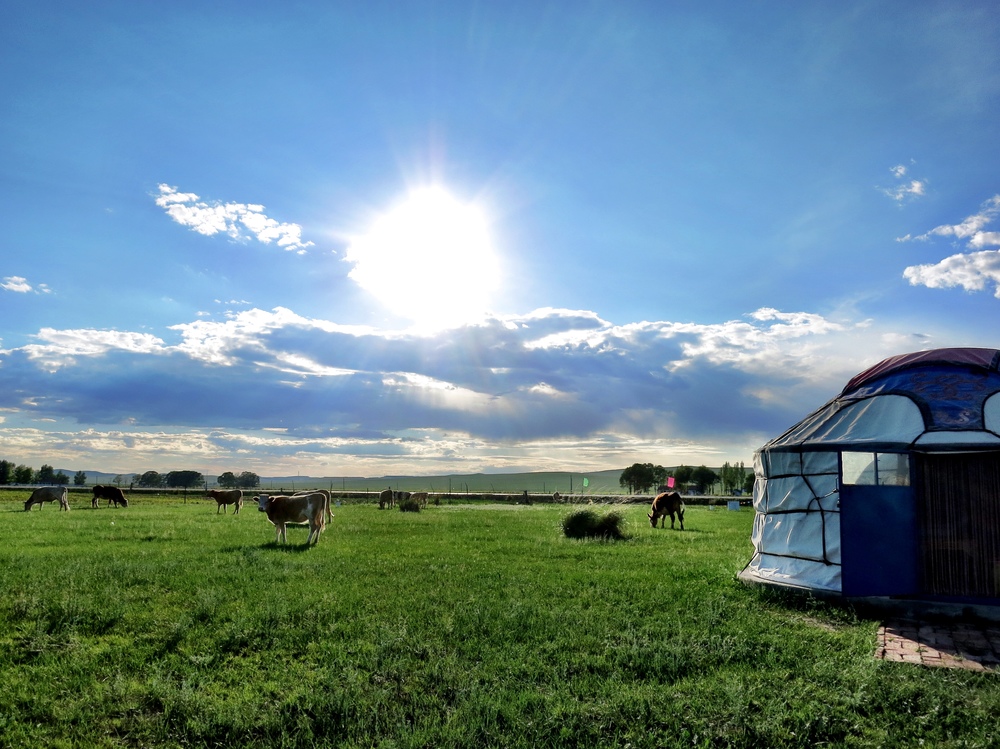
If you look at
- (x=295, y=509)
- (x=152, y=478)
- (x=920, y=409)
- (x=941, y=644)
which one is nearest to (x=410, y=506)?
(x=295, y=509)

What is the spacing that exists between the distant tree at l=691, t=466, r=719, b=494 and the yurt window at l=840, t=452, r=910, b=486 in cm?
8595

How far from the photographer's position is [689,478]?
321 ft

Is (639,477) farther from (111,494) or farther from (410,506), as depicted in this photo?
(111,494)

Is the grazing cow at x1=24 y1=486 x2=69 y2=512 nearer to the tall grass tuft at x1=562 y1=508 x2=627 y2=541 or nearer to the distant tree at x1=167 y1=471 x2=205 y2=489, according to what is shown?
the tall grass tuft at x1=562 y1=508 x2=627 y2=541

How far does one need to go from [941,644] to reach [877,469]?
11.1 ft

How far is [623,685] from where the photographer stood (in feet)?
21.1

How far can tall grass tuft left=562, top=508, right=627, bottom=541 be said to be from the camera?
19.4 metres

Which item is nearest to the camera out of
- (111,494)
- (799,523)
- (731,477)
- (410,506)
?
(799,523)

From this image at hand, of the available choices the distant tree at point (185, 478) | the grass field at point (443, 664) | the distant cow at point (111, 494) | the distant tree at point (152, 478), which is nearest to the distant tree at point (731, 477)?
the distant cow at point (111, 494)

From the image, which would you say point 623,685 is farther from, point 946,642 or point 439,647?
point 946,642

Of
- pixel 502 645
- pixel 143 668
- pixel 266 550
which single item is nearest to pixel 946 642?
pixel 502 645

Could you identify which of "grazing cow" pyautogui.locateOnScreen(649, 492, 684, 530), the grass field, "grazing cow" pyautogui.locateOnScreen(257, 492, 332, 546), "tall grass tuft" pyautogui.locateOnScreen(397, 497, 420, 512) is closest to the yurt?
the grass field

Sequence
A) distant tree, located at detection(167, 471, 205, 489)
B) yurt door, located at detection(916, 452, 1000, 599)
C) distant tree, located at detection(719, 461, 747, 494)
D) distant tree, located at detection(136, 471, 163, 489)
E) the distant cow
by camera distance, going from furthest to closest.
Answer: distant tree, located at detection(136, 471, 163, 489)
distant tree, located at detection(167, 471, 205, 489)
distant tree, located at detection(719, 461, 747, 494)
the distant cow
yurt door, located at detection(916, 452, 1000, 599)

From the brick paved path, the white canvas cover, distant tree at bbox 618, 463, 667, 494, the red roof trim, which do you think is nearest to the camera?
the brick paved path
